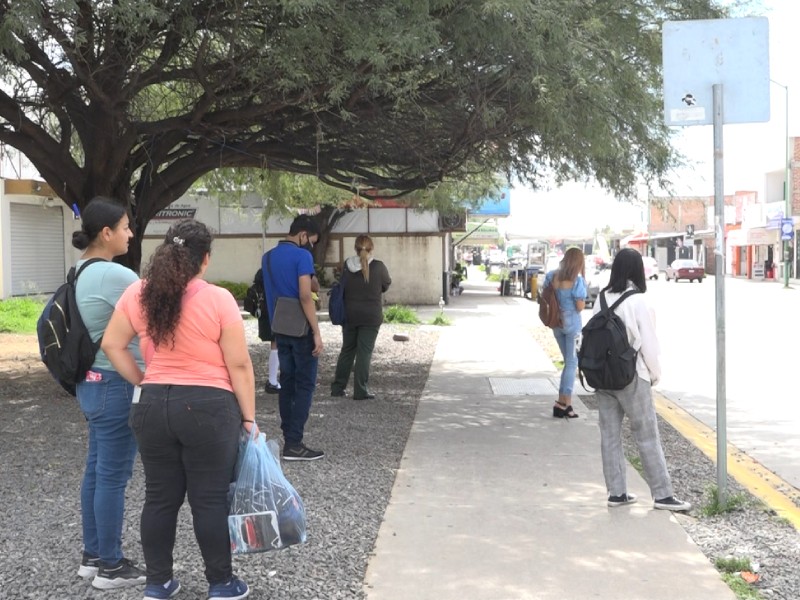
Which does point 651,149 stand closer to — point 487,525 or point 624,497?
point 624,497

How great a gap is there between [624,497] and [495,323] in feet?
52.6

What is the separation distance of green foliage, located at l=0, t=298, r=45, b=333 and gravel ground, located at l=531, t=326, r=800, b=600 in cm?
1499

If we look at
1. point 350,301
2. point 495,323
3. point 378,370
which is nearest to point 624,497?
point 350,301

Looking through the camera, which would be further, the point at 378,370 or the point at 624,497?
the point at 378,370

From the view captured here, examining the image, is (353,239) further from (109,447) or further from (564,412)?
(109,447)

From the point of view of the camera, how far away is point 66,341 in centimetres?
427

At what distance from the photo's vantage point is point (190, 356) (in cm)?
394

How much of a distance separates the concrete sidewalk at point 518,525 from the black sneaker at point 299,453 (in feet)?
2.26

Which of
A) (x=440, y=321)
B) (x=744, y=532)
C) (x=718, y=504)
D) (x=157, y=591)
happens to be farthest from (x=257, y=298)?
(x=440, y=321)

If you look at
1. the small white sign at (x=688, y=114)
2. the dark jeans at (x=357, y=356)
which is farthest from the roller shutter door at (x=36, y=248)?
the small white sign at (x=688, y=114)

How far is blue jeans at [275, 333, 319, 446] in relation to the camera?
276 inches

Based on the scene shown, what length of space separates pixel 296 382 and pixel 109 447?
284 cm

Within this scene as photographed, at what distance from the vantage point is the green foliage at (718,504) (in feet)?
19.1

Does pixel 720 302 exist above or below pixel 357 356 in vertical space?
above
